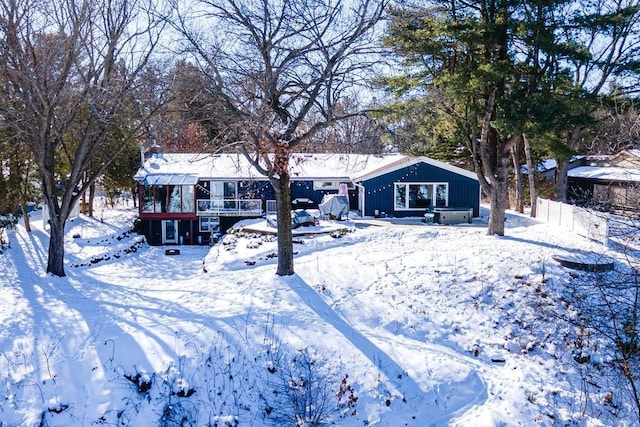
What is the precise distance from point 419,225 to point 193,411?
1513 centimetres

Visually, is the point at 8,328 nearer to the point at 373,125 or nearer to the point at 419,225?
the point at 373,125

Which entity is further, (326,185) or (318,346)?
(326,185)

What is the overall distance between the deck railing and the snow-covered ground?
35.7 feet

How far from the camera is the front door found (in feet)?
80.4

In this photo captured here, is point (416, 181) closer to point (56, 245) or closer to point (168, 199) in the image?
point (168, 199)

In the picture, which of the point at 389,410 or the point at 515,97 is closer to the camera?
the point at 389,410

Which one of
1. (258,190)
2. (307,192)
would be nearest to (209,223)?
(258,190)

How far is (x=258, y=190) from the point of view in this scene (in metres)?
24.9

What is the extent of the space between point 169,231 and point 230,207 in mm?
3583

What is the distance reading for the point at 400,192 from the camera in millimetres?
22938

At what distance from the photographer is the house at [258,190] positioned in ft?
74.6

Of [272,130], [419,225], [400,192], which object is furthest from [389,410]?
[400,192]

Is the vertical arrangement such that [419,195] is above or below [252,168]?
below

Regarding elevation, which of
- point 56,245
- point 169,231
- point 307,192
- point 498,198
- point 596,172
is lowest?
point 169,231
